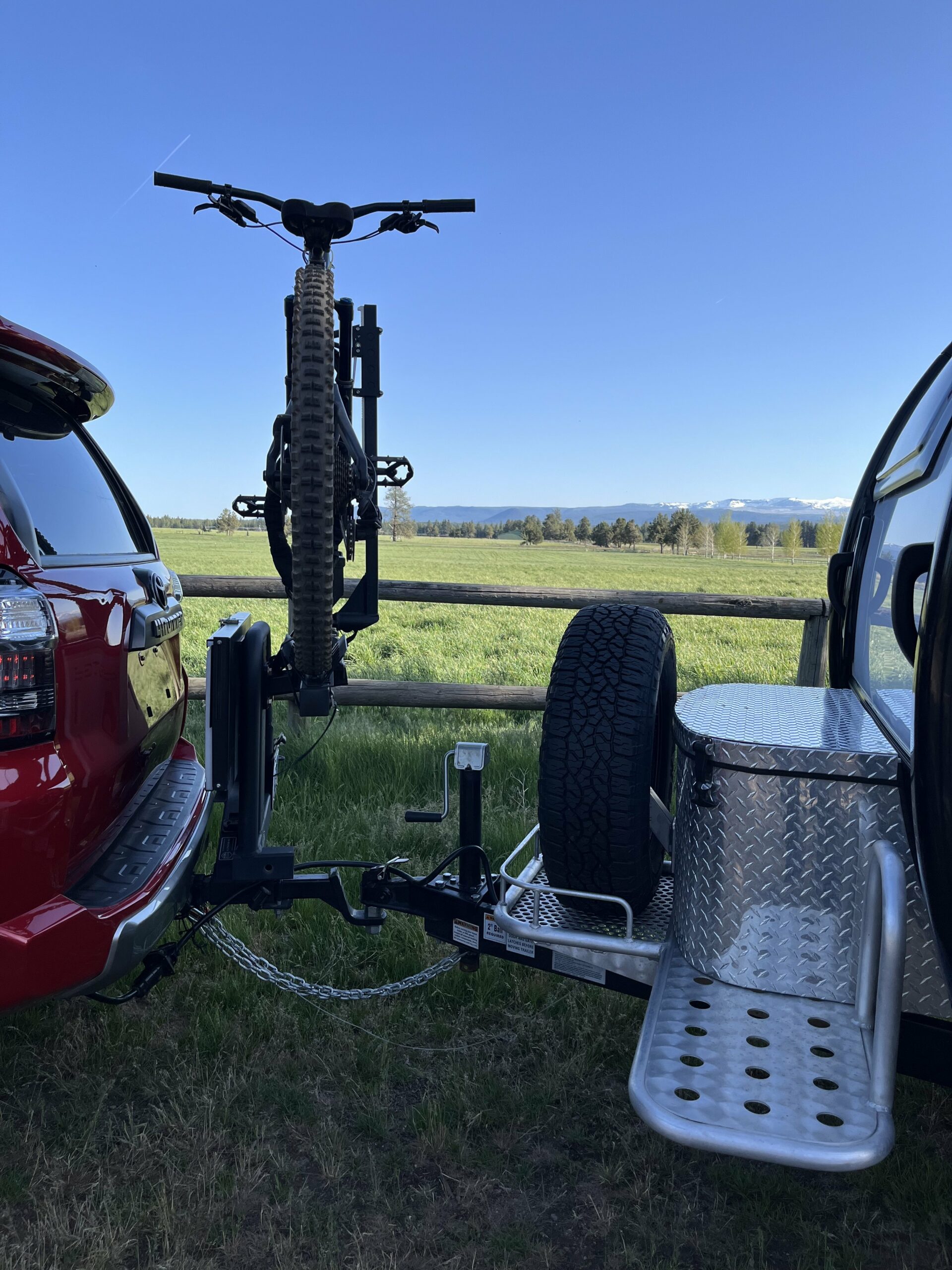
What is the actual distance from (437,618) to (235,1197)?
1638 cm

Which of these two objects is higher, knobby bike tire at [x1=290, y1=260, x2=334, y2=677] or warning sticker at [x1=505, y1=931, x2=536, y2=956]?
knobby bike tire at [x1=290, y1=260, x2=334, y2=677]

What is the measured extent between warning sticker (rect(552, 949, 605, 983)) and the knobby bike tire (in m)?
1.21

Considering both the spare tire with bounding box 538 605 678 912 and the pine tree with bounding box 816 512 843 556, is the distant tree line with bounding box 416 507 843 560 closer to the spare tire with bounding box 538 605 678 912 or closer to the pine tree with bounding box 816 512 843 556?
the pine tree with bounding box 816 512 843 556

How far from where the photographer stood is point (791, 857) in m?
1.95

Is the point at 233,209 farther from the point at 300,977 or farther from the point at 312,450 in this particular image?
the point at 300,977

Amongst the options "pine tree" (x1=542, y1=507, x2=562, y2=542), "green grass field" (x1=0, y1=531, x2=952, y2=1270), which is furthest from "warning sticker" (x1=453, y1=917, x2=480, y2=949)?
"pine tree" (x1=542, y1=507, x2=562, y2=542)

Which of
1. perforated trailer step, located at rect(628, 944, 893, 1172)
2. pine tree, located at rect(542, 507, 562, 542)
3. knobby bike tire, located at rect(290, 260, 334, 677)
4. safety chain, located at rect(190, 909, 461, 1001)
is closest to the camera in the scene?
perforated trailer step, located at rect(628, 944, 893, 1172)

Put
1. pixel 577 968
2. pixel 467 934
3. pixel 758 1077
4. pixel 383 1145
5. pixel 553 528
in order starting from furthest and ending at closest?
pixel 553 528 → pixel 467 934 → pixel 383 1145 → pixel 577 968 → pixel 758 1077

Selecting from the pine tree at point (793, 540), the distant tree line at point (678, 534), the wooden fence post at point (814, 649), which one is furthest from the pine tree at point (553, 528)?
the wooden fence post at point (814, 649)

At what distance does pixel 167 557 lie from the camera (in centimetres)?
4262

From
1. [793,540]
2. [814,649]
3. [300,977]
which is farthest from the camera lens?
[793,540]

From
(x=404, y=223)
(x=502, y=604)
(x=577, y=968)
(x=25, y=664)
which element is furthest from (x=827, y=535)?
(x=25, y=664)

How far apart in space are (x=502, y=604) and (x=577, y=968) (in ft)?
11.7

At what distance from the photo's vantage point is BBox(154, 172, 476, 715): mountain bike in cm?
259
